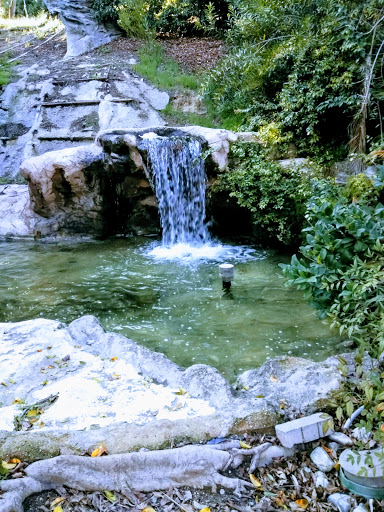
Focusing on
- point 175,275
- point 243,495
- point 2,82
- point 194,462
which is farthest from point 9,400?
point 2,82

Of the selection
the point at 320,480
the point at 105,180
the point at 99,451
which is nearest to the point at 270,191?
the point at 105,180

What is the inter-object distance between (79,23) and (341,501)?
56.2ft

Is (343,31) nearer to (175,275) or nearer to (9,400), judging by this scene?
(175,275)

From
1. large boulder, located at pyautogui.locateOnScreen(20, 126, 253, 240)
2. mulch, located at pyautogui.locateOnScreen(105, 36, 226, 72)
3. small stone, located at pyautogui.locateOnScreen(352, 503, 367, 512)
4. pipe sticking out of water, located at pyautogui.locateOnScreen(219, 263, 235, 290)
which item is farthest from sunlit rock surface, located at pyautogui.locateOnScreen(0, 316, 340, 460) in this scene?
mulch, located at pyautogui.locateOnScreen(105, 36, 226, 72)

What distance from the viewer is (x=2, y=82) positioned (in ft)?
44.0

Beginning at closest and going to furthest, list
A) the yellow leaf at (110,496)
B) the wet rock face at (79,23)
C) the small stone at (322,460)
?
the yellow leaf at (110,496) < the small stone at (322,460) < the wet rock face at (79,23)

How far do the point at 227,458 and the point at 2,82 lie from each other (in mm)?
14223

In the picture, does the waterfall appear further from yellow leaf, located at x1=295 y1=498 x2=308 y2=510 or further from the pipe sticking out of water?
yellow leaf, located at x1=295 y1=498 x2=308 y2=510

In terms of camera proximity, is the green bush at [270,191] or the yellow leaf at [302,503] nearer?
the yellow leaf at [302,503]

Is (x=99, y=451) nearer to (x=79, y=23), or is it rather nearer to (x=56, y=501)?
(x=56, y=501)

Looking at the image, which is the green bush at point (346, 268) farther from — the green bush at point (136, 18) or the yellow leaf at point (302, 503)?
the green bush at point (136, 18)

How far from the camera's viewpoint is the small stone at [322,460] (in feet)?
7.40

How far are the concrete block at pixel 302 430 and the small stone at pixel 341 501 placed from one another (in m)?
0.31

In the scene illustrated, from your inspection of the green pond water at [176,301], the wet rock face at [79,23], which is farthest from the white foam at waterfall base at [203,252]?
the wet rock face at [79,23]
